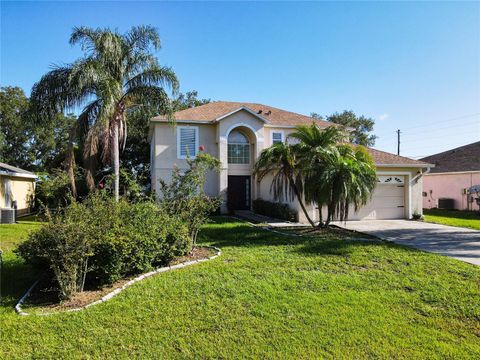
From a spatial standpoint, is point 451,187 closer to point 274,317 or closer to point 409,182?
point 409,182

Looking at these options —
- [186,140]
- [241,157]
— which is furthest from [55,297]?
[241,157]

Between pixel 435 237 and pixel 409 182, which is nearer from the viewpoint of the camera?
pixel 435 237

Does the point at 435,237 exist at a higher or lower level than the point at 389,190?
lower

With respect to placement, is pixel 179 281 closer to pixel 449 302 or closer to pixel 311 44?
pixel 449 302

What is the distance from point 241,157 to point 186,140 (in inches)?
145

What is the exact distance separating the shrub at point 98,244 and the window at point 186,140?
1221 cm

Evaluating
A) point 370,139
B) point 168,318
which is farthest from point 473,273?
point 370,139

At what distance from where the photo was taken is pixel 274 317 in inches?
200

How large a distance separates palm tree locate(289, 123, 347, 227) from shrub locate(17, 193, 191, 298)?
20.7 feet

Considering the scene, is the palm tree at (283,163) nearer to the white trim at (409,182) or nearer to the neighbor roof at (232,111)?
the white trim at (409,182)

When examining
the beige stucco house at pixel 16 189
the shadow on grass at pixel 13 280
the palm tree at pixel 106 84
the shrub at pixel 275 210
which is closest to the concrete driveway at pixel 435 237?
the shrub at pixel 275 210

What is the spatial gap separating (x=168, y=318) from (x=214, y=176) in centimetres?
1575

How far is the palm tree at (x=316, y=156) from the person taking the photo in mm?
12188

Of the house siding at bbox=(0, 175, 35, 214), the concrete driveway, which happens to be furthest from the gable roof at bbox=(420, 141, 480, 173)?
the house siding at bbox=(0, 175, 35, 214)
